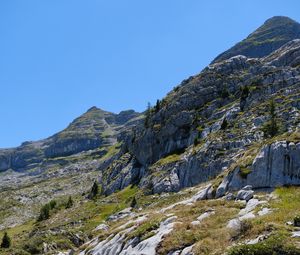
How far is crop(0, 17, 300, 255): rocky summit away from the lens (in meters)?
28.4

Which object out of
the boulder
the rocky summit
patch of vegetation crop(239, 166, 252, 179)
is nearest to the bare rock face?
the rocky summit

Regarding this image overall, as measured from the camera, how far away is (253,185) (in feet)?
139

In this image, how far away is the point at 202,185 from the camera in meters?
64.5

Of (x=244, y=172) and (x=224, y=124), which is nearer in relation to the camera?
(x=244, y=172)

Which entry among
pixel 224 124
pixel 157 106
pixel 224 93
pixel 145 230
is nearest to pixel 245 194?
pixel 145 230

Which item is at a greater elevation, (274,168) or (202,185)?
(274,168)

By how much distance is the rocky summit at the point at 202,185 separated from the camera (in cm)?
2836

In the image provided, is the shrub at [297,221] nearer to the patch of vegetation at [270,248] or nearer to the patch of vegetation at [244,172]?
the patch of vegetation at [270,248]

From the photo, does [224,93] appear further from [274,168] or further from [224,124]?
[274,168]

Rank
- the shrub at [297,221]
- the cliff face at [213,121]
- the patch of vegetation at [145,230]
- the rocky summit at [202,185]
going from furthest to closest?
the cliff face at [213,121], the patch of vegetation at [145,230], the rocky summit at [202,185], the shrub at [297,221]

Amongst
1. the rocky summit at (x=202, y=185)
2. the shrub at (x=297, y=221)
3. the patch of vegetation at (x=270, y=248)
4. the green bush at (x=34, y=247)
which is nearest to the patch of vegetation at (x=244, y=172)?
the rocky summit at (x=202, y=185)

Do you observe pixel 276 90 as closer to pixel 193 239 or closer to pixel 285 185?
pixel 285 185

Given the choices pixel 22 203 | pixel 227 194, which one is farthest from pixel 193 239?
pixel 22 203

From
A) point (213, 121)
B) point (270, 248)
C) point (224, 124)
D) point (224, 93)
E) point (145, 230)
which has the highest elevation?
point (224, 93)
